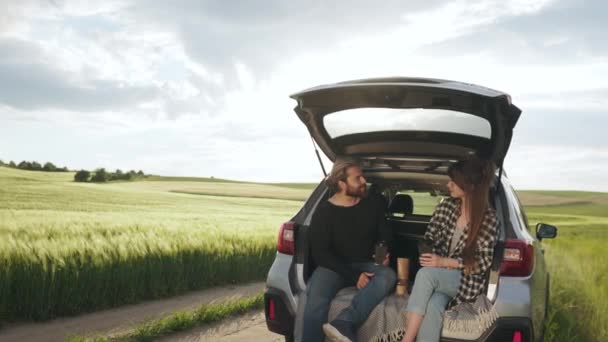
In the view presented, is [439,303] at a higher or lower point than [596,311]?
higher

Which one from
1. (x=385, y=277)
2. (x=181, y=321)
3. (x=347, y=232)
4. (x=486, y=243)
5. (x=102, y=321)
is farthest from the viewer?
(x=102, y=321)

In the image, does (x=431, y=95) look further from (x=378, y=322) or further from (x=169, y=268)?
(x=169, y=268)

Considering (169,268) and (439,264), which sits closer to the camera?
(439,264)

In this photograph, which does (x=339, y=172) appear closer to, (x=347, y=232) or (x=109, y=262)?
(x=347, y=232)

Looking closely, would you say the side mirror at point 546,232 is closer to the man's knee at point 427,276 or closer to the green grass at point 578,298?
the green grass at point 578,298

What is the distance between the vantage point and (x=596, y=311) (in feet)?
25.7

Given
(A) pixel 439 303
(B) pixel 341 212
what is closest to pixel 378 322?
(A) pixel 439 303

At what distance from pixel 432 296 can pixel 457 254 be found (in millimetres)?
369

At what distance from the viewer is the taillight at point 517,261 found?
430cm

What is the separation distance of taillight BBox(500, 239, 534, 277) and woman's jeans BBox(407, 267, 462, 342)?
303 mm

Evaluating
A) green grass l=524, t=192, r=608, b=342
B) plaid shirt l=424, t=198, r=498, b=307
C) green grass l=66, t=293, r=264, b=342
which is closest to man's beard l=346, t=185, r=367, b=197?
plaid shirt l=424, t=198, r=498, b=307

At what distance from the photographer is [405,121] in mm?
4969

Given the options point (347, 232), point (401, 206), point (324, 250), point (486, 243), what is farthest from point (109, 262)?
point (486, 243)

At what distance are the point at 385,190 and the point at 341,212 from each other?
92.4 inches
